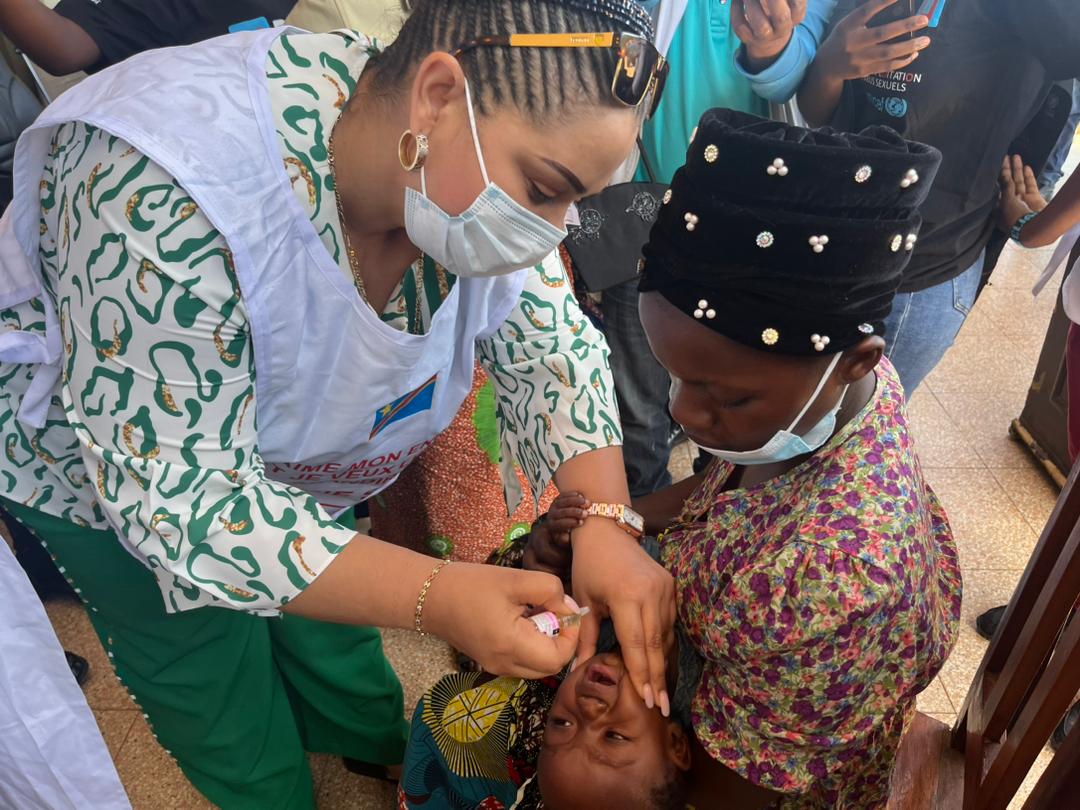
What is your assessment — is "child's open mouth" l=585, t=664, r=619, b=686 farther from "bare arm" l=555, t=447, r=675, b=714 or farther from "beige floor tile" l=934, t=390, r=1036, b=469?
"beige floor tile" l=934, t=390, r=1036, b=469

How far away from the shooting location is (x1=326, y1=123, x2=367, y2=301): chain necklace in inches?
42.5

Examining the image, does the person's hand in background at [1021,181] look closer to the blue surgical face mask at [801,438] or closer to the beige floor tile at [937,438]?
the blue surgical face mask at [801,438]

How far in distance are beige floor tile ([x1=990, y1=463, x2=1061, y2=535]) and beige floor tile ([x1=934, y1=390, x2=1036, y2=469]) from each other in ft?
0.13

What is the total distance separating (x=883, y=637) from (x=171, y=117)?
1.03 metres

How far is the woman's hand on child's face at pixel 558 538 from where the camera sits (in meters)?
1.31

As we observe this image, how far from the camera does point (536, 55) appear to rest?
3.03ft

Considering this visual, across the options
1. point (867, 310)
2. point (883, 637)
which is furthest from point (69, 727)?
point (867, 310)

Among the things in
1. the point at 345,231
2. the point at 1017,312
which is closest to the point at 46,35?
the point at 345,231

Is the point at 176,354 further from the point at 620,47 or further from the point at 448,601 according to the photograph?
the point at 620,47

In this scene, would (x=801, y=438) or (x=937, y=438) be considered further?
(x=937, y=438)

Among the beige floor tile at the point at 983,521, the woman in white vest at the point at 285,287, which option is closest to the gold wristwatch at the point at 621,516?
the woman in white vest at the point at 285,287

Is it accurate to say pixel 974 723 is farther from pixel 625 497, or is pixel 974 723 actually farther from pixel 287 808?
pixel 287 808

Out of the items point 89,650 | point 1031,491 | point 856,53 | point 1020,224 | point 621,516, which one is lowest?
point 89,650

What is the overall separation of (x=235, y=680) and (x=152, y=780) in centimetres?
76
